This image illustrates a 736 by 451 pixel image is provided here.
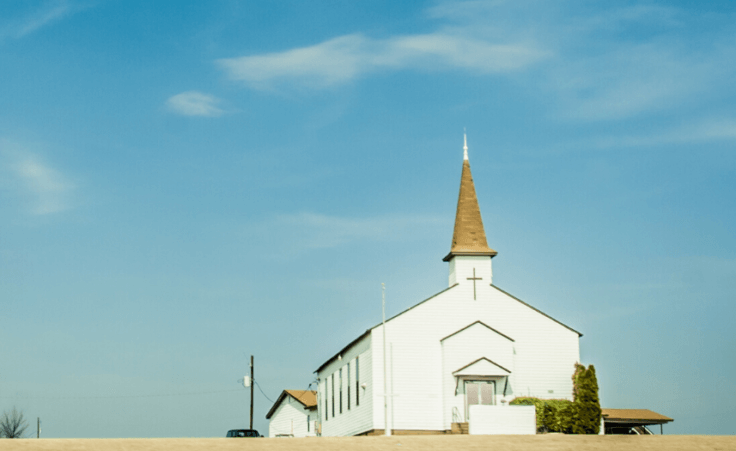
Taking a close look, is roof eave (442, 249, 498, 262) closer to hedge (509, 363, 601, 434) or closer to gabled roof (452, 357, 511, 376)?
gabled roof (452, 357, 511, 376)

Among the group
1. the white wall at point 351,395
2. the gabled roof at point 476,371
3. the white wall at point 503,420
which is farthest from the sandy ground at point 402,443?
the white wall at point 351,395

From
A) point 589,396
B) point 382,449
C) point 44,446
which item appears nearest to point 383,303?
point 589,396

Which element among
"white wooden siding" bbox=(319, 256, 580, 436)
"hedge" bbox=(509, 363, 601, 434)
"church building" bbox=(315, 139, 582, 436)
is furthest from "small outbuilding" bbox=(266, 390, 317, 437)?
"hedge" bbox=(509, 363, 601, 434)

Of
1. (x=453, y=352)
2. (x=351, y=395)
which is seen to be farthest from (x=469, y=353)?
(x=351, y=395)

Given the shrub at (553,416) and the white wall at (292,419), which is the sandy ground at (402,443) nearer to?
the shrub at (553,416)

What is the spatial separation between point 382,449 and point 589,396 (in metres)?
17.6

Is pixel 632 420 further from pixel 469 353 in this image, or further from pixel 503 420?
pixel 503 420

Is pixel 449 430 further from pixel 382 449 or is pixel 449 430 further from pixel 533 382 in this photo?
pixel 382 449

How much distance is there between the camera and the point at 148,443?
26250 millimetres

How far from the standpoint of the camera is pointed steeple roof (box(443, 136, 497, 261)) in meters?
48.1

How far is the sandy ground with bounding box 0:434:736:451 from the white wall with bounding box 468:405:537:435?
560 cm

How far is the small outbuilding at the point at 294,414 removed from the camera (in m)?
65.4

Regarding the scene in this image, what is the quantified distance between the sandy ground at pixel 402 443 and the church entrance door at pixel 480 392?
1311cm

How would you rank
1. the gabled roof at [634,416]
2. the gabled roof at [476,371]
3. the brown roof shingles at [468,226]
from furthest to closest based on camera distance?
the gabled roof at [634,416]
the brown roof shingles at [468,226]
the gabled roof at [476,371]
